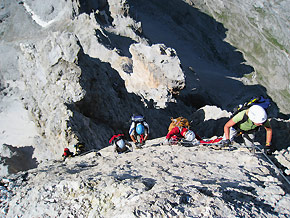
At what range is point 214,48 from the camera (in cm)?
6725

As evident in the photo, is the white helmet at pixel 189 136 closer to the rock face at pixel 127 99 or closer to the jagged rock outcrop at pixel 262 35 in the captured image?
the rock face at pixel 127 99

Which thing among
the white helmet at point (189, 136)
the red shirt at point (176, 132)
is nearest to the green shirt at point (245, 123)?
the white helmet at point (189, 136)

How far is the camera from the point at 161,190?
4887mm

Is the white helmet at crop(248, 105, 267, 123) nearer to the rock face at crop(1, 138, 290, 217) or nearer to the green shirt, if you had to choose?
the green shirt

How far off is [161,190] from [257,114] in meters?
4.03

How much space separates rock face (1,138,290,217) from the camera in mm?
4359

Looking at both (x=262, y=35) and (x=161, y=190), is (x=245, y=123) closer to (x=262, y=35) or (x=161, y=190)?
(x=161, y=190)

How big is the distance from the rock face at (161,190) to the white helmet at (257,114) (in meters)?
1.15

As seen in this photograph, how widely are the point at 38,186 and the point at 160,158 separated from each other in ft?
12.6

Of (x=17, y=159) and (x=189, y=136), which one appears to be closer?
(x=189, y=136)

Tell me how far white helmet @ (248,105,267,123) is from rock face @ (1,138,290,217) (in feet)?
3.76

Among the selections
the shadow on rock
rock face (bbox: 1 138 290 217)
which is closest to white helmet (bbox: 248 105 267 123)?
rock face (bbox: 1 138 290 217)

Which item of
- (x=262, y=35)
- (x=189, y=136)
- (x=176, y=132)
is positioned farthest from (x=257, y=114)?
(x=262, y=35)

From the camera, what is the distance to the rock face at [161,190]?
436 centimetres
